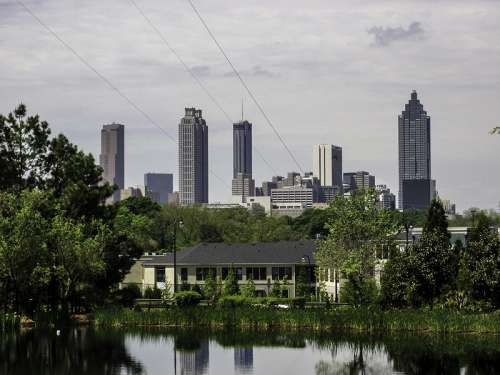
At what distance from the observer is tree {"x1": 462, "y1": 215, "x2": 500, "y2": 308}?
60.7m

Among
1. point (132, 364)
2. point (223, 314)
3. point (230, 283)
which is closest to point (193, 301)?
point (230, 283)

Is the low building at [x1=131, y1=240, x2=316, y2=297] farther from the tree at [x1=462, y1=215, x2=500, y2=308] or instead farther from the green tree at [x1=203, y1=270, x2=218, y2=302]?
the tree at [x1=462, y1=215, x2=500, y2=308]

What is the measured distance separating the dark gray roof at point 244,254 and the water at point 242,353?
151 feet

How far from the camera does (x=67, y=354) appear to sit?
49.8m

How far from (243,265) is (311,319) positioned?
4564 cm

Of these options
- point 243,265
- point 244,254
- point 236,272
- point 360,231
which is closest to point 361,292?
point 360,231

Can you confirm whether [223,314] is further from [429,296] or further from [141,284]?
[141,284]

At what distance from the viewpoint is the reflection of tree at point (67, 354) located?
4450cm

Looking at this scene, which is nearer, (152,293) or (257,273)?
(152,293)

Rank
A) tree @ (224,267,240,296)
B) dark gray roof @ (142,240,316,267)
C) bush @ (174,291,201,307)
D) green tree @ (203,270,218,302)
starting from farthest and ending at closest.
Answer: dark gray roof @ (142,240,316,267) → green tree @ (203,270,218,302) → tree @ (224,267,240,296) → bush @ (174,291,201,307)

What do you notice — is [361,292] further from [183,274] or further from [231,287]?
[183,274]

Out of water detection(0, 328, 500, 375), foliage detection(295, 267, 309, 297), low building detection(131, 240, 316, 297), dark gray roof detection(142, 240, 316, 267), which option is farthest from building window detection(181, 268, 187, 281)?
water detection(0, 328, 500, 375)

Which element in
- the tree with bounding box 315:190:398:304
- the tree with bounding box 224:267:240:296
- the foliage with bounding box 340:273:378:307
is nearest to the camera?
the foliage with bounding box 340:273:378:307

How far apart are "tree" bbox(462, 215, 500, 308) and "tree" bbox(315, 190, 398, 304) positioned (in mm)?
15885
